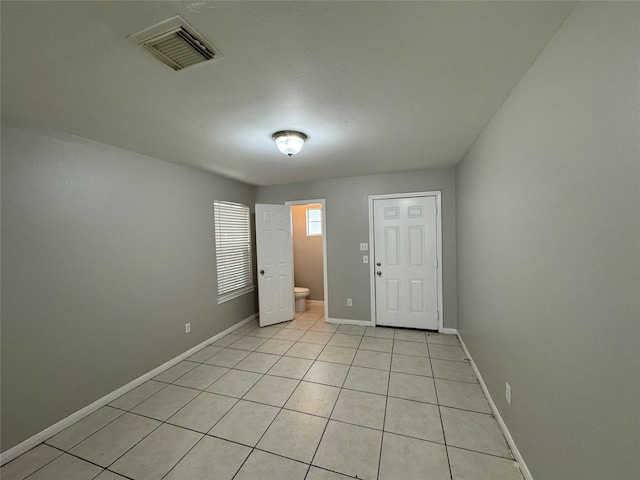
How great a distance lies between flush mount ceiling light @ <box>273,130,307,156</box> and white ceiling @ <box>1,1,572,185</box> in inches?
3.3

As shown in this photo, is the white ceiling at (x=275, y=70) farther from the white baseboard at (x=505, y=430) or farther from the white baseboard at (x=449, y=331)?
the white baseboard at (x=449, y=331)

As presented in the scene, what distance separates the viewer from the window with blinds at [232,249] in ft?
12.1

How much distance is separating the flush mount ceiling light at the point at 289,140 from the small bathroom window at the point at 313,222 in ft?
10.5

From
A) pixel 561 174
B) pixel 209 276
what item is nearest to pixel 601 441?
pixel 561 174

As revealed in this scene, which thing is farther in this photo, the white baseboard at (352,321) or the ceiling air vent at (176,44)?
the white baseboard at (352,321)

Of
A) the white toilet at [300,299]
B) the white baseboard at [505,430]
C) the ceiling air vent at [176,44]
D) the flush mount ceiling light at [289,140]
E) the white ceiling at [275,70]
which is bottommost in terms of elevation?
the white baseboard at [505,430]

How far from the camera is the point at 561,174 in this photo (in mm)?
1080

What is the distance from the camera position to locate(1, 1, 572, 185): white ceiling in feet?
3.22

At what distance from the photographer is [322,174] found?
144 inches

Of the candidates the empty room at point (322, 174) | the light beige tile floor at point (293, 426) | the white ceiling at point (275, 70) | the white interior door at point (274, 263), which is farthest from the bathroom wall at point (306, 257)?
the white ceiling at point (275, 70)

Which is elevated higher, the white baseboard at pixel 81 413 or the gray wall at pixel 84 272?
the gray wall at pixel 84 272

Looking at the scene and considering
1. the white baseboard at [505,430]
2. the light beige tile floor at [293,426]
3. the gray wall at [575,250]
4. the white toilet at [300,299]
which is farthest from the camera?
the white toilet at [300,299]

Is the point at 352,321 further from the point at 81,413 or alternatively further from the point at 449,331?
the point at 81,413

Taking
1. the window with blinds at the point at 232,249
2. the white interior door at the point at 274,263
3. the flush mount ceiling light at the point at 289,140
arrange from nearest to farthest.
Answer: the flush mount ceiling light at the point at 289,140 < the window with blinds at the point at 232,249 < the white interior door at the point at 274,263
